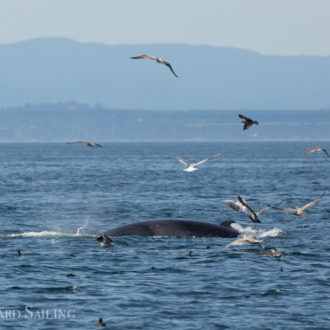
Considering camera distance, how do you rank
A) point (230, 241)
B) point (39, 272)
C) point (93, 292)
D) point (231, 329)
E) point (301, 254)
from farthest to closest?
point (230, 241)
point (301, 254)
point (39, 272)
point (93, 292)
point (231, 329)

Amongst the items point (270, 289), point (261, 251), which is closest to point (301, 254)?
point (261, 251)

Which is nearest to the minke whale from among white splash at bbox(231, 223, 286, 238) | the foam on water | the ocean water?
the ocean water

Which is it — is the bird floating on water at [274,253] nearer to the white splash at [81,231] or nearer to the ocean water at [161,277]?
the ocean water at [161,277]

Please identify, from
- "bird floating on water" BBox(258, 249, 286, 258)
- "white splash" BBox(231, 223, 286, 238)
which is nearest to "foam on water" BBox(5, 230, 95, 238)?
"white splash" BBox(231, 223, 286, 238)

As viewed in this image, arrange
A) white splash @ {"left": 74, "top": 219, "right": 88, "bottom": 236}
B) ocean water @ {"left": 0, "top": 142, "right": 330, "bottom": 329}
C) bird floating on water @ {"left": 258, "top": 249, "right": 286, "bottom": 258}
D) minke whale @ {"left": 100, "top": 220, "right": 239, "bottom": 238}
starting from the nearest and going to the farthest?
1. ocean water @ {"left": 0, "top": 142, "right": 330, "bottom": 329}
2. bird floating on water @ {"left": 258, "top": 249, "right": 286, "bottom": 258}
3. minke whale @ {"left": 100, "top": 220, "right": 239, "bottom": 238}
4. white splash @ {"left": 74, "top": 219, "right": 88, "bottom": 236}

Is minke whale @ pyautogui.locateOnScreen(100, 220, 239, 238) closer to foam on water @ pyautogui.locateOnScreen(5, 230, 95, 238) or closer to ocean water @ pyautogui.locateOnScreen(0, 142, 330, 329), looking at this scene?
ocean water @ pyautogui.locateOnScreen(0, 142, 330, 329)

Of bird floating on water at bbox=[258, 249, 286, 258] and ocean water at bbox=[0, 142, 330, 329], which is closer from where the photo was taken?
ocean water at bbox=[0, 142, 330, 329]

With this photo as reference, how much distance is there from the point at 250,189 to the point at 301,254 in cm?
3964

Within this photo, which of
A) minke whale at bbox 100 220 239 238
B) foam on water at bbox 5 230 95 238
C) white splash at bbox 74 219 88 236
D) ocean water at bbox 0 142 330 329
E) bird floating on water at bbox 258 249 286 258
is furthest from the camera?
white splash at bbox 74 219 88 236

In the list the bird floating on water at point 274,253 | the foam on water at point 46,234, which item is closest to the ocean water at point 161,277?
the foam on water at point 46,234

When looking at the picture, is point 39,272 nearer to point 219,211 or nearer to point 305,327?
point 305,327

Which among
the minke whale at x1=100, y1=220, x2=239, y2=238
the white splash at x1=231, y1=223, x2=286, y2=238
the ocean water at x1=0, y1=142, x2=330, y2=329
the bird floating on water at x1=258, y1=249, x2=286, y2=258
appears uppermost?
the minke whale at x1=100, y1=220, x2=239, y2=238

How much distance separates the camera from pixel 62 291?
2288cm

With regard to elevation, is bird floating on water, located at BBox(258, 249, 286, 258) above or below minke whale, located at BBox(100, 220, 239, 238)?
below
